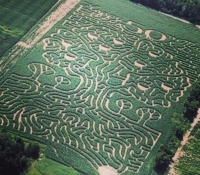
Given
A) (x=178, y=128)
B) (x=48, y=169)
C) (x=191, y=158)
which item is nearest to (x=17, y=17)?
(x=48, y=169)

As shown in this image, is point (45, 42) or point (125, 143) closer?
point (125, 143)

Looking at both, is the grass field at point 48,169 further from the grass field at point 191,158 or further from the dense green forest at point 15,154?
the grass field at point 191,158

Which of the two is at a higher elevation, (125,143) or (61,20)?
(61,20)

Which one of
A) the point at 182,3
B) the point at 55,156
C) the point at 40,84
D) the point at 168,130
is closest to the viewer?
the point at 55,156

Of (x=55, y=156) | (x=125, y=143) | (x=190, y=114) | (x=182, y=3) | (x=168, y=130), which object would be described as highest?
(x=182, y=3)

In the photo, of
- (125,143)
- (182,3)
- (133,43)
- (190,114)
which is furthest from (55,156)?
(182,3)

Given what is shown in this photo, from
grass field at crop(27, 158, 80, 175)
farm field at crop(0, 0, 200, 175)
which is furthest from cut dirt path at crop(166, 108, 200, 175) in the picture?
grass field at crop(27, 158, 80, 175)

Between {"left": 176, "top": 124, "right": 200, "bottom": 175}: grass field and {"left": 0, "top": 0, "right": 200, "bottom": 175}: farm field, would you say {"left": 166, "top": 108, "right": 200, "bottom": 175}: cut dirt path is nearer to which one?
{"left": 176, "top": 124, "right": 200, "bottom": 175}: grass field

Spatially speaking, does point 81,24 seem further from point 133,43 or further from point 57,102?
point 57,102
